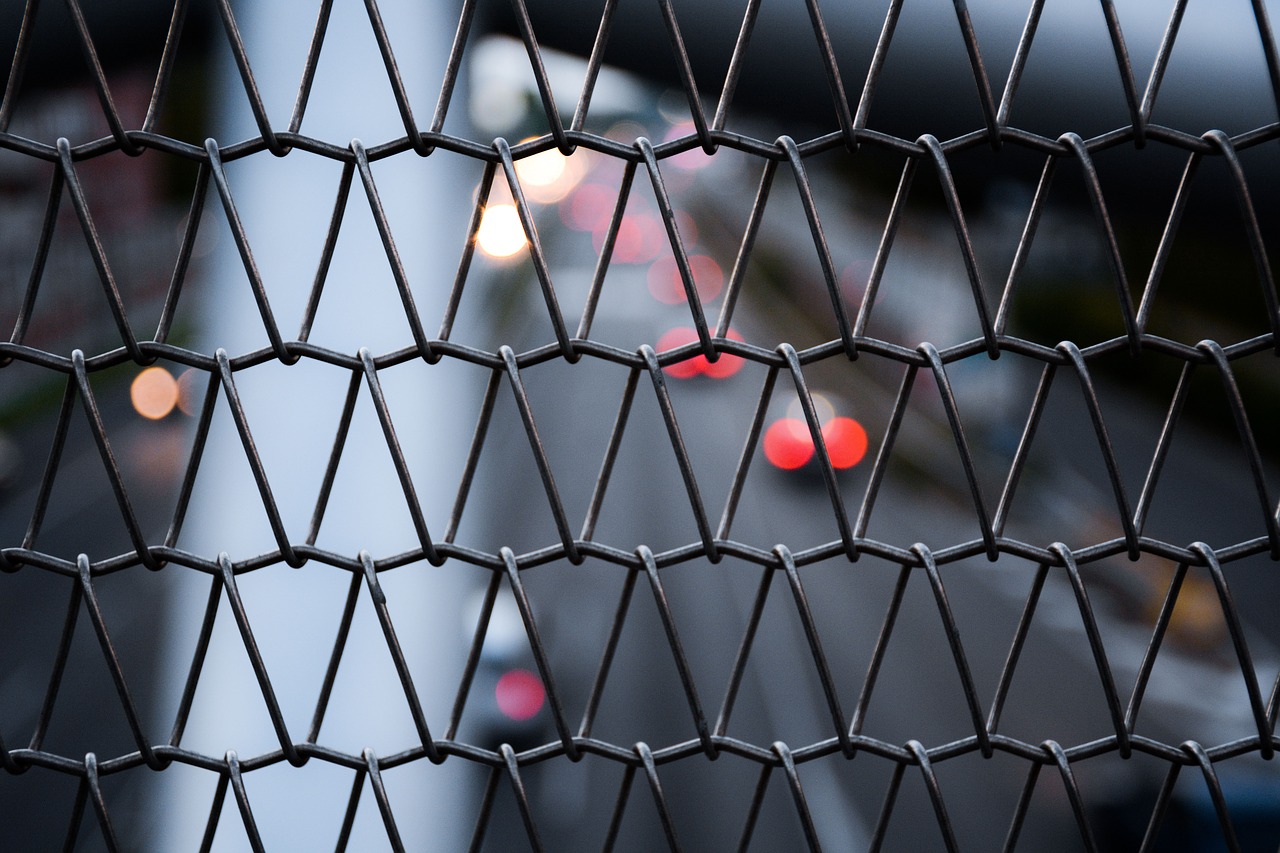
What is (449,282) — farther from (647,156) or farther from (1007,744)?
(1007,744)

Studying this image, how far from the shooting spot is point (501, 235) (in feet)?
3.47

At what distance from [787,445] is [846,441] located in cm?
169

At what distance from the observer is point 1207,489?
30.8ft

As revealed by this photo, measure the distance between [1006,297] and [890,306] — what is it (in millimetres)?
7488

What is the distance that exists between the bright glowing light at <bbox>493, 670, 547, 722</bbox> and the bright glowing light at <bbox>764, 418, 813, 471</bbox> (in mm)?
6077

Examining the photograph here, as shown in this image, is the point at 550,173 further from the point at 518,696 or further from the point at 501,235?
the point at 518,696

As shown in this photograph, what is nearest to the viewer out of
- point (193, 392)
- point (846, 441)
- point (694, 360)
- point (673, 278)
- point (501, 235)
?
point (501, 235)

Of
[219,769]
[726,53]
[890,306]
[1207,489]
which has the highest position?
[890,306]

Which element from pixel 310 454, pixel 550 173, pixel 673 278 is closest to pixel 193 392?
pixel 310 454

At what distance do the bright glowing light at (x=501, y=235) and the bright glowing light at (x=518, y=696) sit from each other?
5.21 m

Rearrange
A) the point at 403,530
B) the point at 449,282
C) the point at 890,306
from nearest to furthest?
the point at 403,530
the point at 449,282
the point at 890,306

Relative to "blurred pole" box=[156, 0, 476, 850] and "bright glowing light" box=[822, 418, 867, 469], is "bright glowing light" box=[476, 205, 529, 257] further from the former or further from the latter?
"bright glowing light" box=[822, 418, 867, 469]

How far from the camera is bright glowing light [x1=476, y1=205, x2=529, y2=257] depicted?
102cm

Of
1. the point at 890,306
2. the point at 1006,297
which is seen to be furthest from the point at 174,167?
the point at 890,306
